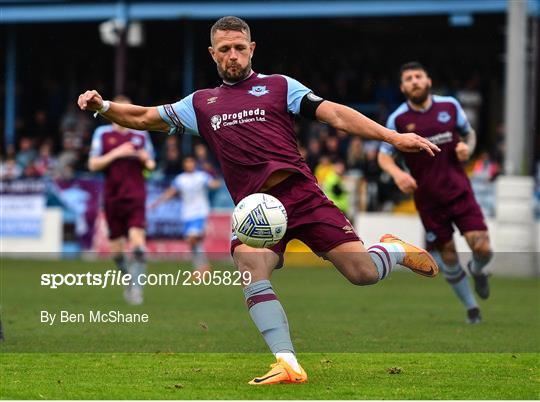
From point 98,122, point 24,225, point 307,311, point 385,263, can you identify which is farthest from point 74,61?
point 385,263

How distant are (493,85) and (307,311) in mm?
16893

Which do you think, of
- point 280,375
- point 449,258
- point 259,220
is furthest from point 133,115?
point 449,258

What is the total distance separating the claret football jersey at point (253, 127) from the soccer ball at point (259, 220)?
0.22m

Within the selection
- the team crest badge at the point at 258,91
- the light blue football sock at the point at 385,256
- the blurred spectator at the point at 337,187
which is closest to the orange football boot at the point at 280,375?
the light blue football sock at the point at 385,256

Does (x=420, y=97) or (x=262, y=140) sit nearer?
(x=262, y=140)

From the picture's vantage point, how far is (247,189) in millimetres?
8578

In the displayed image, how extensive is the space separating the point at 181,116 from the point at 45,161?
60.2ft

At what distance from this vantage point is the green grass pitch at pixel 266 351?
8.09 meters

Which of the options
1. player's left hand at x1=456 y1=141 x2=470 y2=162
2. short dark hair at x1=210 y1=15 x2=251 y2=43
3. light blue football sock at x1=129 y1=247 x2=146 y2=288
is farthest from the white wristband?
light blue football sock at x1=129 y1=247 x2=146 y2=288

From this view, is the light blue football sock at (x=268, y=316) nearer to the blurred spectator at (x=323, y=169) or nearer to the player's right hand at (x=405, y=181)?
the player's right hand at (x=405, y=181)

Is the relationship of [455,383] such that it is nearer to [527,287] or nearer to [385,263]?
[385,263]

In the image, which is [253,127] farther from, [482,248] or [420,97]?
[482,248]

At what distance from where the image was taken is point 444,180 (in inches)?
509

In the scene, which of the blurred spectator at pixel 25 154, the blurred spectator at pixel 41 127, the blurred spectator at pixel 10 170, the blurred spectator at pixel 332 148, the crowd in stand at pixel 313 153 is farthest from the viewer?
the blurred spectator at pixel 41 127
